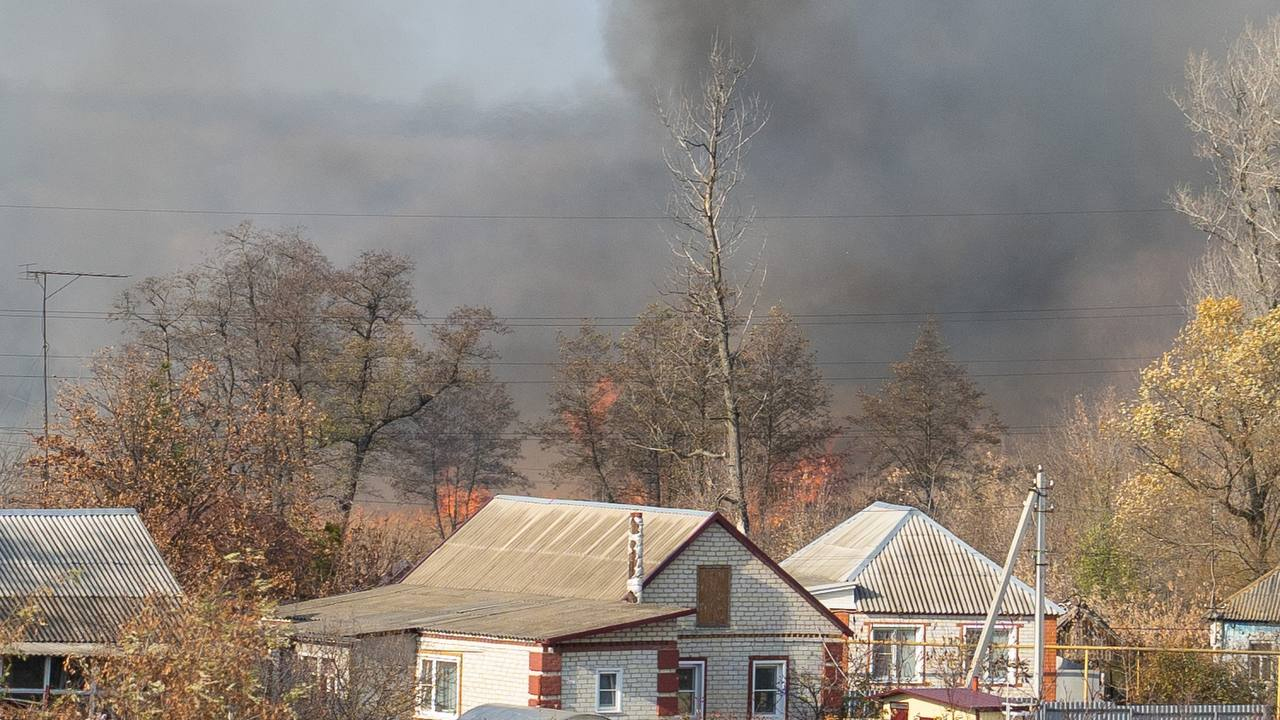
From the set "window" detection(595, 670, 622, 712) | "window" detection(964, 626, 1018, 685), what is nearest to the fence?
"window" detection(964, 626, 1018, 685)

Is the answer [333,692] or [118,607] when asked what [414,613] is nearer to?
[118,607]

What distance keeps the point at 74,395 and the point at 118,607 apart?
1625cm

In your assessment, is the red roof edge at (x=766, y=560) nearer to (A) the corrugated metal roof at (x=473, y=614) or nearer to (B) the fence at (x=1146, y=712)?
(A) the corrugated metal roof at (x=473, y=614)

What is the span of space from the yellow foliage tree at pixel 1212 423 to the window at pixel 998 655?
5613 millimetres

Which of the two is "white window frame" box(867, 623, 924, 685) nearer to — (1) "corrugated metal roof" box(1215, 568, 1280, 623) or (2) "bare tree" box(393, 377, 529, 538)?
(1) "corrugated metal roof" box(1215, 568, 1280, 623)

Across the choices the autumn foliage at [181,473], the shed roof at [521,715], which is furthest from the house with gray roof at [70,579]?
the shed roof at [521,715]

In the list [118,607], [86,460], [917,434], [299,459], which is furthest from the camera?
[917,434]

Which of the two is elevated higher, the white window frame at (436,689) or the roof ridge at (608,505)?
the roof ridge at (608,505)

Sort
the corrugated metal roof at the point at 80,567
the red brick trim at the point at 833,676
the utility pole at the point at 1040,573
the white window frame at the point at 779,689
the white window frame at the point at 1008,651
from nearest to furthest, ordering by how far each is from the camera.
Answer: the utility pole at the point at 1040,573 < the corrugated metal roof at the point at 80,567 < the red brick trim at the point at 833,676 < the white window frame at the point at 779,689 < the white window frame at the point at 1008,651

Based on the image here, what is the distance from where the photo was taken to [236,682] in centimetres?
1570

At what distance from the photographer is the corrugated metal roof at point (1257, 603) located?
40219 mm

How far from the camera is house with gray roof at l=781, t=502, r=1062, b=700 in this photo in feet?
118

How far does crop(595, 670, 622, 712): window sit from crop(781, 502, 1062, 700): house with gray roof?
8282mm

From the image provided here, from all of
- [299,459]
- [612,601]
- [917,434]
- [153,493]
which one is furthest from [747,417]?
[612,601]
